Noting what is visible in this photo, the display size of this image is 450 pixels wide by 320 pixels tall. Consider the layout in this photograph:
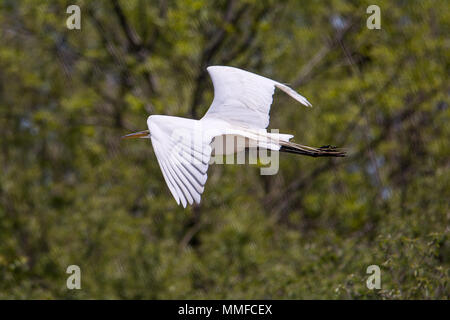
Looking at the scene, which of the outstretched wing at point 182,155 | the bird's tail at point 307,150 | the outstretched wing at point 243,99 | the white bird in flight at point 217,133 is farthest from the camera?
the outstretched wing at point 243,99

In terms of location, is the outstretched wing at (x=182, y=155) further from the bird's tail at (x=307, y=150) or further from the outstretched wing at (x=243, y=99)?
the outstretched wing at (x=243, y=99)

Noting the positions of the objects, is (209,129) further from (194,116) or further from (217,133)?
(194,116)

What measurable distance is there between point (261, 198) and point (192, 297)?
5.12 meters

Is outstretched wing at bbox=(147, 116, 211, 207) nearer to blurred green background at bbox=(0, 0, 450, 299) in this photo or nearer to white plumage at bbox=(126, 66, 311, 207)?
white plumage at bbox=(126, 66, 311, 207)

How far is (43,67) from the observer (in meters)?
12.2

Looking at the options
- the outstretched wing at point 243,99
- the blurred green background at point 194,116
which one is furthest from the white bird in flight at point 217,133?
the blurred green background at point 194,116

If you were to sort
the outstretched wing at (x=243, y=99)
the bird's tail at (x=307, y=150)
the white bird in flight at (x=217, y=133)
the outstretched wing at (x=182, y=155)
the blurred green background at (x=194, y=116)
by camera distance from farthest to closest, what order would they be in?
the blurred green background at (x=194, y=116) < the outstretched wing at (x=243, y=99) < the bird's tail at (x=307, y=150) < the white bird in flight at (x=217, y=133) < the outstretched wing at (x=182, y=155)

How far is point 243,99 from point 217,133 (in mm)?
1240

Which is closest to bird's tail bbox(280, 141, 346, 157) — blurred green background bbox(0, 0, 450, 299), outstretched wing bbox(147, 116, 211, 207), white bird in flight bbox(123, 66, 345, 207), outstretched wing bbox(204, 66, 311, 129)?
white bird in flight bbox(123, 66, 345, 207)

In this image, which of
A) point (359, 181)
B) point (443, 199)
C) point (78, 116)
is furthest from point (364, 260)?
point (78, 116)

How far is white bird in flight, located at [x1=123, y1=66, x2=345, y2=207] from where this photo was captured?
432 cm

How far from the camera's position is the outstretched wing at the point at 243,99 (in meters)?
6.11

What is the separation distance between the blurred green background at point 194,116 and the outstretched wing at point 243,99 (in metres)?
2.77

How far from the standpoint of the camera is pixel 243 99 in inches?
245
